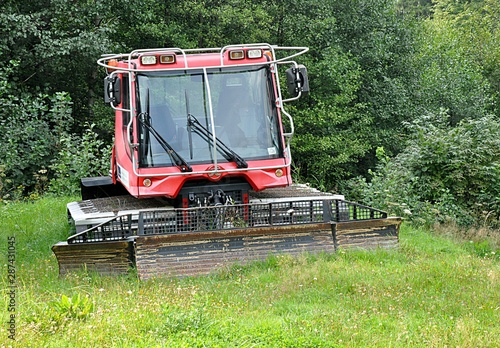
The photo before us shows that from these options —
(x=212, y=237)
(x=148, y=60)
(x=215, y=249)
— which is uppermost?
(x=148, y=60)

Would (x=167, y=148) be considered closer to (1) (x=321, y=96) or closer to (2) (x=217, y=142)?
(2) (x=217, y=142)

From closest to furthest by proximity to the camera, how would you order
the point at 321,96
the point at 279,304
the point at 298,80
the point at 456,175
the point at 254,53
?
the point at 279,304 < the point at 298,80 < the point at 254,53 < the point at 456,175 < the point at 321,96

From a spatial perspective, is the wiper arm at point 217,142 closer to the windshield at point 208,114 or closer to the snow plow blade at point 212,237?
the windshield at point 208,114

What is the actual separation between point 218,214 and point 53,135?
1221 centimetres

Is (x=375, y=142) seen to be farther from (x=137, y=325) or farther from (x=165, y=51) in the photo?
(x=137, y=325)

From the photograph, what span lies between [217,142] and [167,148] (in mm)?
657

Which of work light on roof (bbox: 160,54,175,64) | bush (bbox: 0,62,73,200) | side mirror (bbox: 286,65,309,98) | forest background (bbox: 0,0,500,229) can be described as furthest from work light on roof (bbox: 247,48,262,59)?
bush (bbox: 0,62,73,200)

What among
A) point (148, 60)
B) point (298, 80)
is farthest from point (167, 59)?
point (298, 80)

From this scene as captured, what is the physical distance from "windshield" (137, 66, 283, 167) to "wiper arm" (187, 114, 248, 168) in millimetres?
16

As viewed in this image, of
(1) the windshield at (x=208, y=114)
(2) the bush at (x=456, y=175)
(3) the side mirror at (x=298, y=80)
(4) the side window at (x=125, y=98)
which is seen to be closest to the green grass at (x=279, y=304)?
(1) the windshield at (x=208, y=114)

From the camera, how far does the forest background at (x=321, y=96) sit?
15.5 meters

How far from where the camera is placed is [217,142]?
948cm

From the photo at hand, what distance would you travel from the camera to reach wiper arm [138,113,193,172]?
30.5ft

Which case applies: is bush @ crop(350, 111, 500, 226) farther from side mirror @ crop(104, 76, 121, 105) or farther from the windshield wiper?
side mirror @ crop(104, 76, 121, 105)
